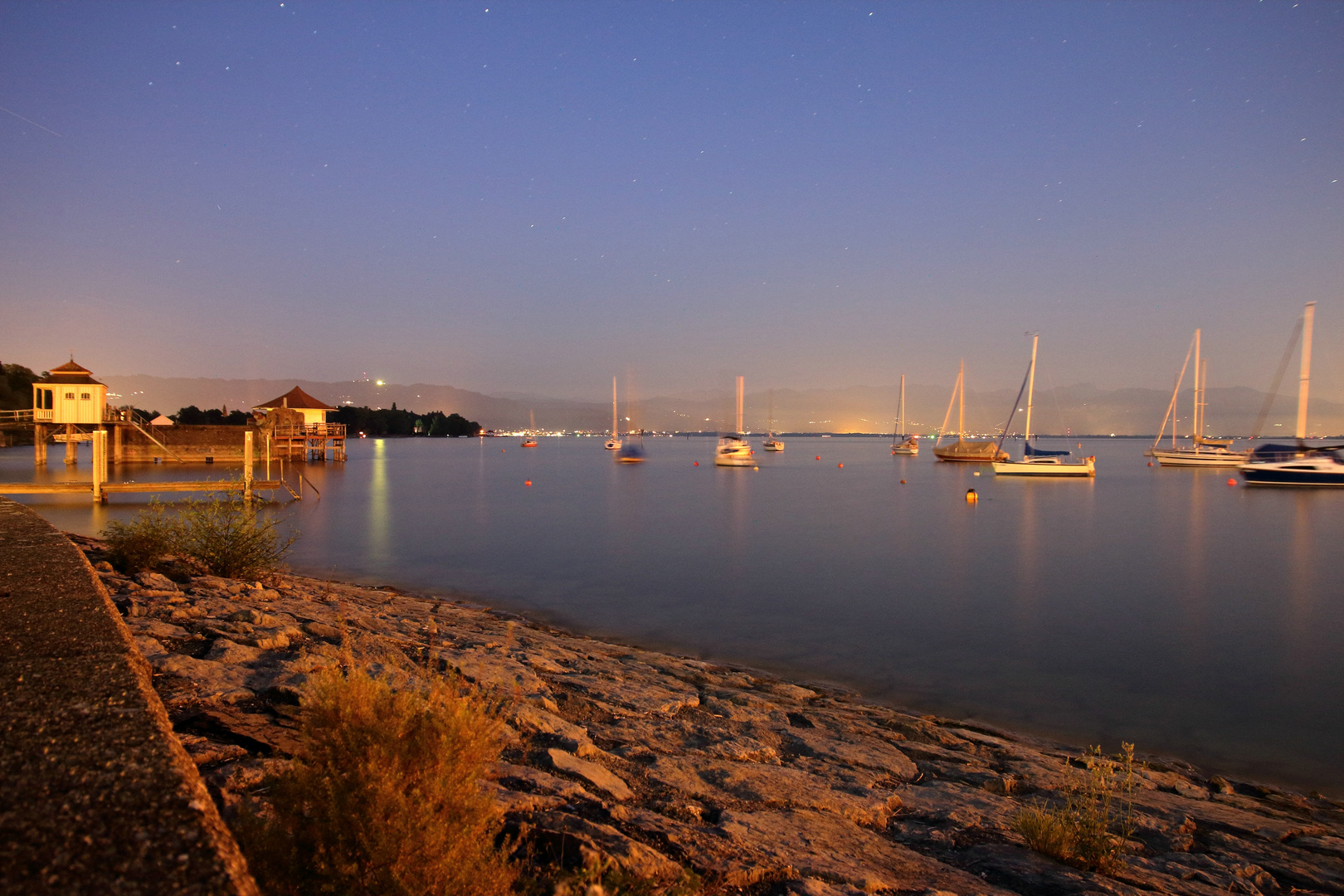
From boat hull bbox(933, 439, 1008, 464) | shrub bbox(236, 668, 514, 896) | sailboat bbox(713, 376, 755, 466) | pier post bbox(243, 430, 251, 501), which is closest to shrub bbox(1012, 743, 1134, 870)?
shrub bbox(236, 668, 514, 896)

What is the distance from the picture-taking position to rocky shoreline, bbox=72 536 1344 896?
375 centimetres

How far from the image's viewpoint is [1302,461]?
155 ft

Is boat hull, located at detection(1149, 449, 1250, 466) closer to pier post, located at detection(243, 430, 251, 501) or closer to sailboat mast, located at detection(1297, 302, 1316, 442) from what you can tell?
sailboat mast, located at detection(1297, 302, 1316, 442)

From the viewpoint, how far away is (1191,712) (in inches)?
377

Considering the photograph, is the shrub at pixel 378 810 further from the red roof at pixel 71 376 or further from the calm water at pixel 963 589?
the red roof at pixel 71 376

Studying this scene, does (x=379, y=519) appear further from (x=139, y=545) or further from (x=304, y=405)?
(x=304, y=405)

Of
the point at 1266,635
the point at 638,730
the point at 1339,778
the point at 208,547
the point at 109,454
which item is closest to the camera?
the point at 638,730

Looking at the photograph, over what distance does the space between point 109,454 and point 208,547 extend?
55652mm

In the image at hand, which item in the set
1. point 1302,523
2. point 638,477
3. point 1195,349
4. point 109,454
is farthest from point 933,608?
point 1195,349

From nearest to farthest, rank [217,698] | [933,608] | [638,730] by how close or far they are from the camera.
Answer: [217,698] → [638,730] → [933,608]

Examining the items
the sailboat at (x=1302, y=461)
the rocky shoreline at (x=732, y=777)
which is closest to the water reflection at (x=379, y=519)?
the rocky shoreline at (x=732, y=777)

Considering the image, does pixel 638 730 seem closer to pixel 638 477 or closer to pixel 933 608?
pixel 933 608

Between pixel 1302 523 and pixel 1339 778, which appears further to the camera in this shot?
pixel 1302 523

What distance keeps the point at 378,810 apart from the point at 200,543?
33.4 ft
